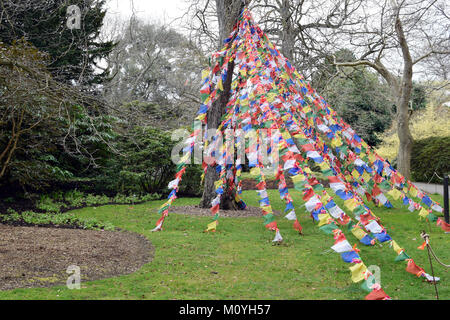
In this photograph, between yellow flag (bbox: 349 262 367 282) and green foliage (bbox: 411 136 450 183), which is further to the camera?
green foliage (bbox: 411 136 450 183)

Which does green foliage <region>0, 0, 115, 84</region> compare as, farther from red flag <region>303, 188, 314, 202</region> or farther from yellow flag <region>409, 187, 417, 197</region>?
yellow flag <region>409, 187, 417, 197</region>

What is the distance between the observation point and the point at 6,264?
4484 millimetres

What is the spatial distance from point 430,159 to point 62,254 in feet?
46.2

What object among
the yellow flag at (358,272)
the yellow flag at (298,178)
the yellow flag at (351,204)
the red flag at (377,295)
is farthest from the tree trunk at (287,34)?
the red flag at (377,295)

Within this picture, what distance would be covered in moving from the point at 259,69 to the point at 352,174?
8.12ft

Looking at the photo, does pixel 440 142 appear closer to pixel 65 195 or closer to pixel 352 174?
pixel 352 174

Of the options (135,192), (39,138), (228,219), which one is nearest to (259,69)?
(228,219)

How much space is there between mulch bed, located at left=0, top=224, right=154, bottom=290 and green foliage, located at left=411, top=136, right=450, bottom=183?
11896mm

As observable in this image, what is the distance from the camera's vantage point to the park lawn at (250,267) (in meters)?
A: 3.84

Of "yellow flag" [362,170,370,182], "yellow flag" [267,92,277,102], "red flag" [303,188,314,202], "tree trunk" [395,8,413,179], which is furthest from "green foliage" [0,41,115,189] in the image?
"tree trunk" [395,8,413,179]

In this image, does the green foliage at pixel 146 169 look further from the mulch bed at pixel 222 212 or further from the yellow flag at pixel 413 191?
the yellow flag at pixel 413 191

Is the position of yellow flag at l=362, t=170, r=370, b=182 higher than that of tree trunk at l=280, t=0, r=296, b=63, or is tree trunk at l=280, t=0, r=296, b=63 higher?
tree trunk at l=280, t=0, r=296, b=63

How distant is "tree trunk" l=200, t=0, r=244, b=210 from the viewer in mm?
8836
